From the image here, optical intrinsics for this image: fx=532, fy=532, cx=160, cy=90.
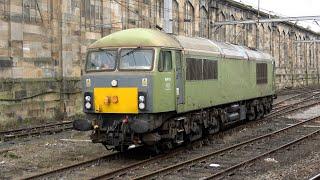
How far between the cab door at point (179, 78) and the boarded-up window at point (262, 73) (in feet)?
29.5

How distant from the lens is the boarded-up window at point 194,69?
14.8 meters

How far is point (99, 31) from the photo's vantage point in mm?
28641

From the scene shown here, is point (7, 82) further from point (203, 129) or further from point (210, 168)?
point (210, 168)

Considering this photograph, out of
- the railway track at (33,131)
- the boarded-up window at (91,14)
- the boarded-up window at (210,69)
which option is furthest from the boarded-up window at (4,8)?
the boarded-up window at (210,69)

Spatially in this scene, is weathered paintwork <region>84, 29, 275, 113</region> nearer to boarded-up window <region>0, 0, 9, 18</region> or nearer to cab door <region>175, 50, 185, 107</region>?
cab door <region>175, 50, 185, 107</region>

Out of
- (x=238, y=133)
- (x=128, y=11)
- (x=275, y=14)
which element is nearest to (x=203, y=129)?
(x=238, y=133)

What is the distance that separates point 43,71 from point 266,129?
10434 mm

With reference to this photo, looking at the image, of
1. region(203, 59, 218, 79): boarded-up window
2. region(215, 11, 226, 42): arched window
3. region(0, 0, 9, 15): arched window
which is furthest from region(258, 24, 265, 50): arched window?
region(203, 59, 218, 79): boarded-up window

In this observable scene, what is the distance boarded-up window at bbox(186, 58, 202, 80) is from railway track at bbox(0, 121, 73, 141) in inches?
259

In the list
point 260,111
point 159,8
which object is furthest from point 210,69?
point 159,8

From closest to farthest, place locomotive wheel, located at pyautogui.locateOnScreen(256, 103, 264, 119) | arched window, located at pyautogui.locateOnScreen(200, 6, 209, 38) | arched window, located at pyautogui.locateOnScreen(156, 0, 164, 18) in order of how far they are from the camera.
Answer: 1. locomotive wheel, located at pyautogui.locateOnScreen(256, 103, 264, 119)
2. arched window, located at pyautogui.locateOnScreen(156, 0, 164, 18)
3. arched window, located at pyautogui.locateOnScreen(200, 6, 209, 38)

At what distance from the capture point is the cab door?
1409 centimetres

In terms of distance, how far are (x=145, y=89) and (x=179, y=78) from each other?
5.26ft

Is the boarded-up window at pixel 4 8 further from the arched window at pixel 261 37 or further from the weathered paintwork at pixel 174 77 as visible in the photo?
the arched window at pixel 261 37
